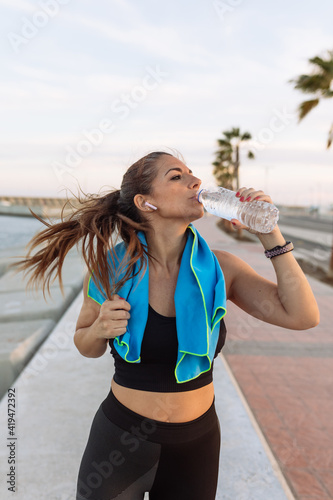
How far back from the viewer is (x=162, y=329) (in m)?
1.67

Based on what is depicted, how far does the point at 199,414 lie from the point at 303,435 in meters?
2.47

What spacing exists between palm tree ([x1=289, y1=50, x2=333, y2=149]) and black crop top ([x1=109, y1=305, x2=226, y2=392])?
1171 centimetres

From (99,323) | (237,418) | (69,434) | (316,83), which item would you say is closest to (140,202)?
(99,323)

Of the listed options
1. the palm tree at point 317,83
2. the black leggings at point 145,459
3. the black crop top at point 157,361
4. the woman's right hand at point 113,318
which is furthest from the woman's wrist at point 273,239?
the palm tree at point 317,83

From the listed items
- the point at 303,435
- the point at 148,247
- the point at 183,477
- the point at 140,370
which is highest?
the point at 148,247

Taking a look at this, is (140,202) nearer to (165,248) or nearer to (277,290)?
(165,248)

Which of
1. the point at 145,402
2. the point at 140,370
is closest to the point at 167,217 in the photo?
the point at 140,370

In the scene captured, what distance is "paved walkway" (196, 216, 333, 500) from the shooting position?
131 inches

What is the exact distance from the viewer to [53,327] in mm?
6371

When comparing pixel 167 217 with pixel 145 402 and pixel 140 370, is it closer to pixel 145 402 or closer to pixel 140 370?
pixel 140 370

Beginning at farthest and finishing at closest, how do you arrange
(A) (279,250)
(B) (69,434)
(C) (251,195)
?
1. (B) (69,434)
2. (A) (279,250)
3. (C) (251,195)

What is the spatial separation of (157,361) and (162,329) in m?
0.12

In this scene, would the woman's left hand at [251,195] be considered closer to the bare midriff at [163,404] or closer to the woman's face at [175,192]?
the woman's face at [175,192]

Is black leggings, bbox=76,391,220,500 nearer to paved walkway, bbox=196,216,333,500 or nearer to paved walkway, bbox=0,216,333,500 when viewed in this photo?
paved walkway, bbox=0,216,333,500
